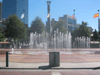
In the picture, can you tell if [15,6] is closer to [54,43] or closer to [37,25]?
[37,25]

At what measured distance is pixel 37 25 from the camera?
50844mm

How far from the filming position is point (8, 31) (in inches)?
1323

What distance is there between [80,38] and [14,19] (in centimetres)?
2364

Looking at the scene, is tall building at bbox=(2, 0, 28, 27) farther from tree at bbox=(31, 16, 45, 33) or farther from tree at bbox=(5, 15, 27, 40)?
tree at bbox=(5, 15, 27, 40)

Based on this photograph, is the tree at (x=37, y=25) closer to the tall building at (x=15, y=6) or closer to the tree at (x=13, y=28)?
the tree at (x=13, y=28)

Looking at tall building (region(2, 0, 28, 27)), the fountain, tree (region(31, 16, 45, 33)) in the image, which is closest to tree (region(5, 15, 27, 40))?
the fountain

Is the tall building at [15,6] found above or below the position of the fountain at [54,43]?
above

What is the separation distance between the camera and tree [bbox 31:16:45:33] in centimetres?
5024

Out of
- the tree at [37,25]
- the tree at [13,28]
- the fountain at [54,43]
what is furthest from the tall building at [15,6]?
the fountain at [54,43]

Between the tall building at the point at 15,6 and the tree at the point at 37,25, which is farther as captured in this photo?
the tall building at the point at 15,6

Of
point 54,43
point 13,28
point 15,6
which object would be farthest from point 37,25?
point 15,6

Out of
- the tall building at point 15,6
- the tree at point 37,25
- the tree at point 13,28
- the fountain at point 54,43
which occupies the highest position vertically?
the tall building at point 15,6

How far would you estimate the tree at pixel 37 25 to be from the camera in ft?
165

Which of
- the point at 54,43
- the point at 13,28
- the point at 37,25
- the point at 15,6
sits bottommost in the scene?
the point at 54,43
